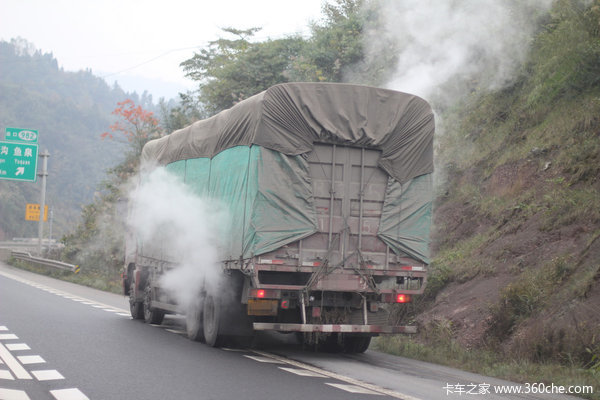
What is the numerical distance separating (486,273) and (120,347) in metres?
6.64

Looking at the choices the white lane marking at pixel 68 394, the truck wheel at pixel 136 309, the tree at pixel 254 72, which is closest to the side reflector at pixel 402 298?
the white lane marking at pixel 68 394

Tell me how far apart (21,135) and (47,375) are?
30.6 m

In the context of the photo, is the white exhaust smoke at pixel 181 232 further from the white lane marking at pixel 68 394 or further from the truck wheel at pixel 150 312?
the white lane marking at pixel 68 394

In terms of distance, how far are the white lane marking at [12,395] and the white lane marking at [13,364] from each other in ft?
2.47

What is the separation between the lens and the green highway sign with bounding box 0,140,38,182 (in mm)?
35531

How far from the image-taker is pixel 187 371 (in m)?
8.63

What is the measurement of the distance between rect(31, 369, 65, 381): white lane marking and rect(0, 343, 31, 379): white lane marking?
10 centimetres

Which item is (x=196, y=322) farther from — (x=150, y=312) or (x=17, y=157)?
(x=17, y=157)

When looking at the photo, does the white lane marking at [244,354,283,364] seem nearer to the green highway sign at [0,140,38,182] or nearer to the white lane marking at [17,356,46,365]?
the white lane marking at [17,356,46,365]

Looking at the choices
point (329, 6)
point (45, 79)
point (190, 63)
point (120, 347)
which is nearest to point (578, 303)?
point (120, 347)

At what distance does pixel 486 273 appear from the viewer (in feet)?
44.4

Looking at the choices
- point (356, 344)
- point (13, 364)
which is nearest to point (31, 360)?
point (13, 364)

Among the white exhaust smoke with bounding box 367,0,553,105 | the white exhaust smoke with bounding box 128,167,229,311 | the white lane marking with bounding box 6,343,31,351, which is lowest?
the white lane marking with bounding box 6,343,31,351

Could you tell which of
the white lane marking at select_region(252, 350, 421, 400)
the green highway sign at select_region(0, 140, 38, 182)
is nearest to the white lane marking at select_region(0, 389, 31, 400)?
the white lane marking at select_region(252, 350, 421, 400)
